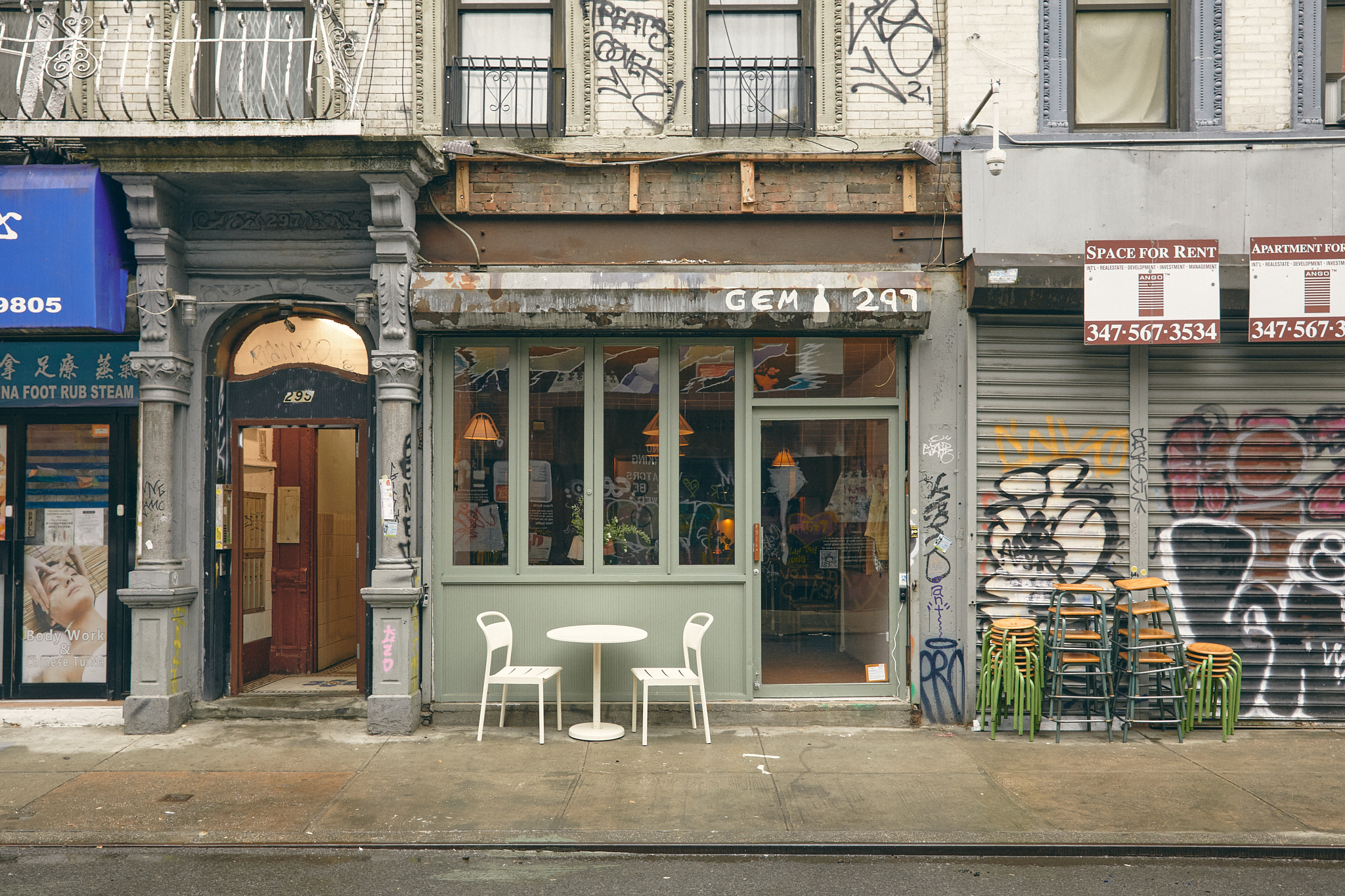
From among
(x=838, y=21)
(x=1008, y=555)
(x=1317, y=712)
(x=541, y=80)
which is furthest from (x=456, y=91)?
(x=1317, y=712)

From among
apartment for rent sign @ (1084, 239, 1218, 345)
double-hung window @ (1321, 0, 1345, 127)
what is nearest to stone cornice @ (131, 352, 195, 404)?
apartment for rent sign @ (1084, 239, 1218, 345)

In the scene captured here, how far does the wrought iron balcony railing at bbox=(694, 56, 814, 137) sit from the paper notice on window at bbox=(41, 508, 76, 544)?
6500 mm

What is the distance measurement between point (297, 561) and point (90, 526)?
6.21 feet

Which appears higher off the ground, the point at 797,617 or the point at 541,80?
the point at 541,80

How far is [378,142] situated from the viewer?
24.4 ft

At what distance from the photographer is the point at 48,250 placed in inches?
295

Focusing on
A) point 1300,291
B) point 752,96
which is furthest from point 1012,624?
point 752,96

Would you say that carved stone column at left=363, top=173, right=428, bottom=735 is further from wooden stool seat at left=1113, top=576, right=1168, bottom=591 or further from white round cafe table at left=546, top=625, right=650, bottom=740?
wooden stool seat at left=1113, top=576, right=1168, bottom=591

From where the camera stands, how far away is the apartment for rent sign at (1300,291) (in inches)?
309

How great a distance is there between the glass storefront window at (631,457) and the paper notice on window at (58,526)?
475cm

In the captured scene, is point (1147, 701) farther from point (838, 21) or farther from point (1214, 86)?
point (838, 21)

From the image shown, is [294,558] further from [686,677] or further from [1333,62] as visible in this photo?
[1333,62]

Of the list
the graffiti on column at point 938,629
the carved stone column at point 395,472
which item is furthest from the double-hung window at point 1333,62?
the carved stone column at point 395,472

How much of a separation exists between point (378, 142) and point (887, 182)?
409 cm
